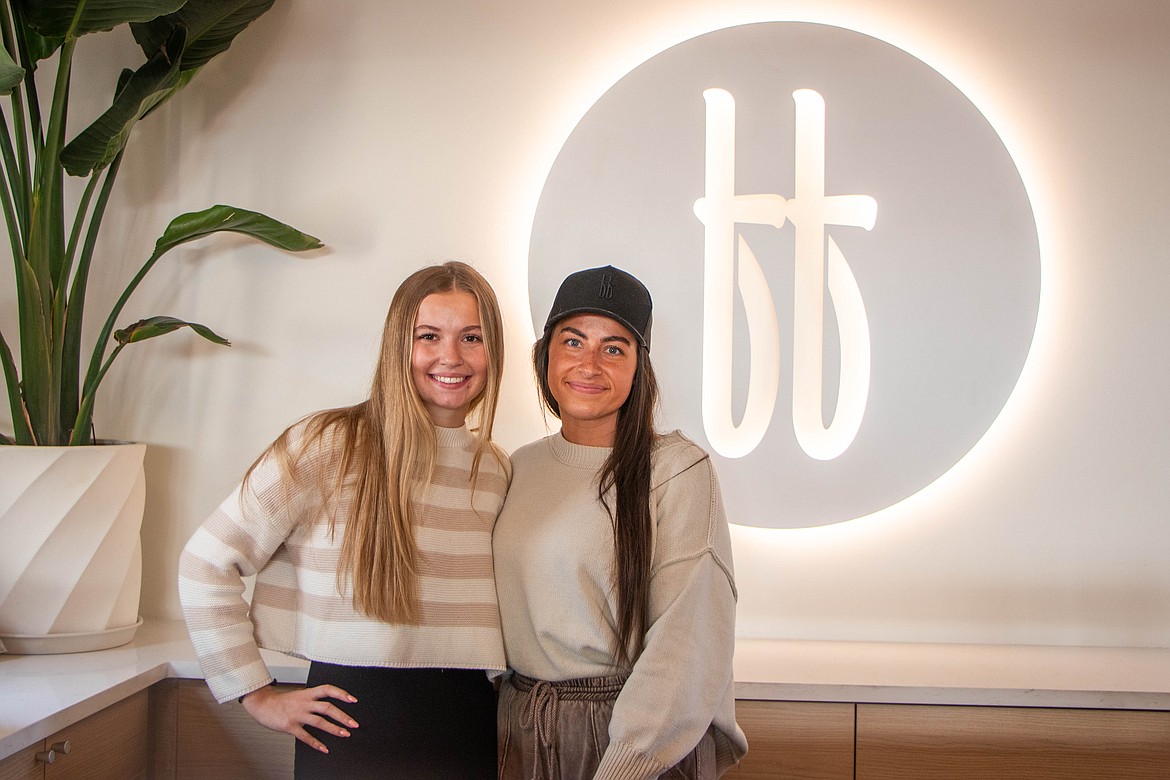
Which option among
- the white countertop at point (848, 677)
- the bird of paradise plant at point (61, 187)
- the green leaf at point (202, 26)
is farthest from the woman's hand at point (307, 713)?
the green leaf at point (202, 26)

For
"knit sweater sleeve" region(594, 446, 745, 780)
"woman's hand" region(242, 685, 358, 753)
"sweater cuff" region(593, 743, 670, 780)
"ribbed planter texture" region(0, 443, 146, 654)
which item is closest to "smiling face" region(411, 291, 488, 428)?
"knit sweater sleeve" region(594, 446, 745, 780)

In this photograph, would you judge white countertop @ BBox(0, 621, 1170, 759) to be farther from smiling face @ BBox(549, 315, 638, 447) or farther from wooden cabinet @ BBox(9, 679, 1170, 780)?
smiling face @ BBox(549, 315, 638, 447)

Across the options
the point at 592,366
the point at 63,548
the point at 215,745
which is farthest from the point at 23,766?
the point at 592,366

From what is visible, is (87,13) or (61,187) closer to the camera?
(87,13)

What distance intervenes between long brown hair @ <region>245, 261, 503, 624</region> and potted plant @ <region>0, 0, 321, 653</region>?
0.78 meters

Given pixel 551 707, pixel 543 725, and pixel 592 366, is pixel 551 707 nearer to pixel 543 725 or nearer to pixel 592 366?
pixel 543 725

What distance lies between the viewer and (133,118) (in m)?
2.05

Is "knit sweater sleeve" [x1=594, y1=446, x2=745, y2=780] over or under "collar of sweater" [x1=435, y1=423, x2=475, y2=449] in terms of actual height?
under

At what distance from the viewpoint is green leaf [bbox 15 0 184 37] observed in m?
1.91

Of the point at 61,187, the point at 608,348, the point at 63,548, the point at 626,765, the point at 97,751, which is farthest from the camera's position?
the point at 61,187

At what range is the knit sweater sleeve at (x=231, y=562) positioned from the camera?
1510mm

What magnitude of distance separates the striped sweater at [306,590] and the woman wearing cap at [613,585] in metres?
0.09

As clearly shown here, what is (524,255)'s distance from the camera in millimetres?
2391

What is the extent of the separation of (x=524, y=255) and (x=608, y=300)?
2.65ft
